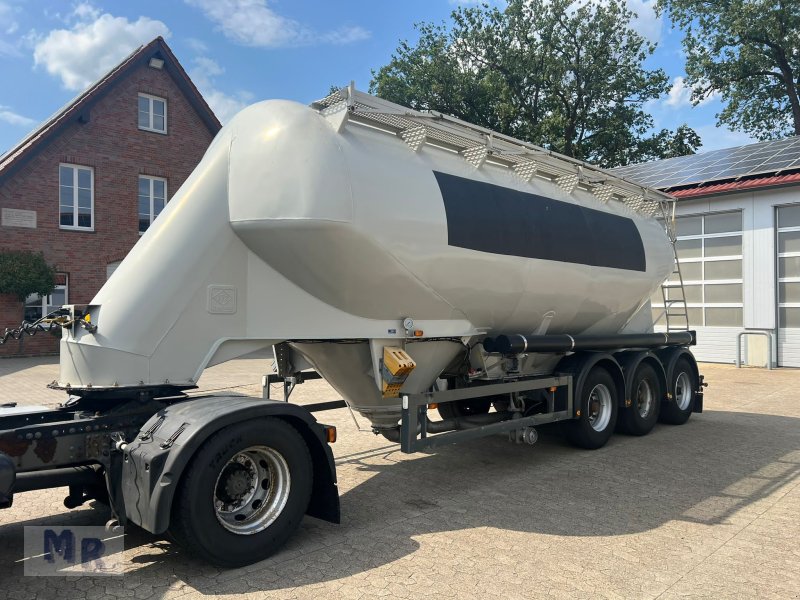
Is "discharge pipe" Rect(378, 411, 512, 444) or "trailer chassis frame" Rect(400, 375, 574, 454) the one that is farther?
"discharge pipe" Rect(378, 411, 512, 444)

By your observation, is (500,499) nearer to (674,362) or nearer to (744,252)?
(674,362)

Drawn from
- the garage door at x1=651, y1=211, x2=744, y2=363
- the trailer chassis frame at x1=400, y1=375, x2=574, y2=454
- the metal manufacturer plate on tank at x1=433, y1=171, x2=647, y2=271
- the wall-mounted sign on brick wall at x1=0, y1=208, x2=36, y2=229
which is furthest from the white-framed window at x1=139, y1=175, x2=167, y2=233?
the trailer chassis frame at x1=400, y1=375, x2=574, y2=454

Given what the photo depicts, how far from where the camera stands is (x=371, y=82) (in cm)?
4081

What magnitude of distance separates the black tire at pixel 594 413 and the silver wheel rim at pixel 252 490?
162 inches

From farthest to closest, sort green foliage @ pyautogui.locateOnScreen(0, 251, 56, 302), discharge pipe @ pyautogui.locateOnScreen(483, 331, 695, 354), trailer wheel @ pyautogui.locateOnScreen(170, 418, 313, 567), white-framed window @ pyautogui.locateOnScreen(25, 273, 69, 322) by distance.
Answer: white-framed window @ pyautogui.locateOnScreen(25, 273, 69, 322) < green foliage @ pyautogui.locateOnScreen(0, 251, 56, 302) < discharge pipe @ pyautogui.locateOnScreen(483, 331, 695, 354) < trailer wheel @ pyautogui.locateOnScreen(170, 418, 313, 567)

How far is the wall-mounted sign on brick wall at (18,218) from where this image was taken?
18875mm

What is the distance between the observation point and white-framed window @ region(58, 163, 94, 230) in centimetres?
2000

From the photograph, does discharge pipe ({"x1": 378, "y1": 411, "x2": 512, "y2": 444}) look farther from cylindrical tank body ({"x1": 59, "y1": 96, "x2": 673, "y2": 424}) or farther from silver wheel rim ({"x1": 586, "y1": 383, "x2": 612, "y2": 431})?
silver wheel rim ({"x1": 586, "y1": 383, "x2": 612, "y2": 431})

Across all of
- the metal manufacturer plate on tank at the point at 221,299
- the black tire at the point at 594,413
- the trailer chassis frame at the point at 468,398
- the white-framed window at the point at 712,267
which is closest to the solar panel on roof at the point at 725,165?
the white-framed window at the point at 712,267

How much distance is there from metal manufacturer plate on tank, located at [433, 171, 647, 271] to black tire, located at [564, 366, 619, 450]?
1.43 m

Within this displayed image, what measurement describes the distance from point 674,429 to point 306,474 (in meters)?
6.44

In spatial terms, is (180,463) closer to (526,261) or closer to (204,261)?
(204,261)

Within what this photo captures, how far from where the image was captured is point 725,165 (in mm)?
18453

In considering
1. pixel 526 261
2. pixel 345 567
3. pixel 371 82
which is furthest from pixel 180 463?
pixel 371 82
